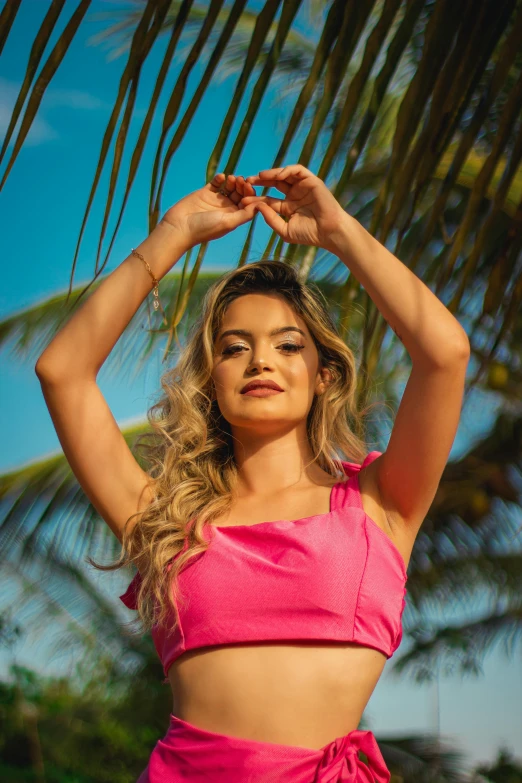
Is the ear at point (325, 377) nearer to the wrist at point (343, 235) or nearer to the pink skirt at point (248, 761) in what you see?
the wrist at point (343, 235)

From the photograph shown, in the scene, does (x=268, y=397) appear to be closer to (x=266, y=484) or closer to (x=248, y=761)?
(x=266, y=484)

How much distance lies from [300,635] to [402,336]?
614mm

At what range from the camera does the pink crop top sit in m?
1.84

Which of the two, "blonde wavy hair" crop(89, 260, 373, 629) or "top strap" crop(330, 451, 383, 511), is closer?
"top strap" crop(330, 451, 383, 511)

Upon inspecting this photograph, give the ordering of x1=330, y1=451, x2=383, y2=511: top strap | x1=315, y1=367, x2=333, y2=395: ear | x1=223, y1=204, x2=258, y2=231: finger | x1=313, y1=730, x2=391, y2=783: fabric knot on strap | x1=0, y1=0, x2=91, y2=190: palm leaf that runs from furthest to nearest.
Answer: x1=315, y1=367, x2=333, y2=395: ear, x1=223, y1=204, x2=258, y2=231: finger, x1=330, y1=451, x2=383, y2=511: top strap, x1=313, y1=730, x2=391, y2=783: fabric knot on strap, x1=0, y1=0, x2=91, y2=190: palm leaf

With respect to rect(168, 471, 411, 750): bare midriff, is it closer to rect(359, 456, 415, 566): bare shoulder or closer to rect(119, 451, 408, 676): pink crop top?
rect(119, 451, 408, 676): pink crop top

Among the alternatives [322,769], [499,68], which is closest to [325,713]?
[322,769]

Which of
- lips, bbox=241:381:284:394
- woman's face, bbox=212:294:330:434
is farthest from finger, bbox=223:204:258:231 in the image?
lips, bbox=241:381:284:394

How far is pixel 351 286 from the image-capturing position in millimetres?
2002

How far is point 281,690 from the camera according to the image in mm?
1803

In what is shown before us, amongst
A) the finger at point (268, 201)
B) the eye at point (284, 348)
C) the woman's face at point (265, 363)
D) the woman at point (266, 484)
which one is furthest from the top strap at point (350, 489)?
the finger at point (268, 201)

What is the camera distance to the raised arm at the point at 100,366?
2.12 metres

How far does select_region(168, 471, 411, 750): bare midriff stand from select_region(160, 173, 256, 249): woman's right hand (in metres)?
0.89

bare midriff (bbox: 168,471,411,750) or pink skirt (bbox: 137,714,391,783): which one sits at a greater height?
bare midriff (bbox: 168,471,411,750)
